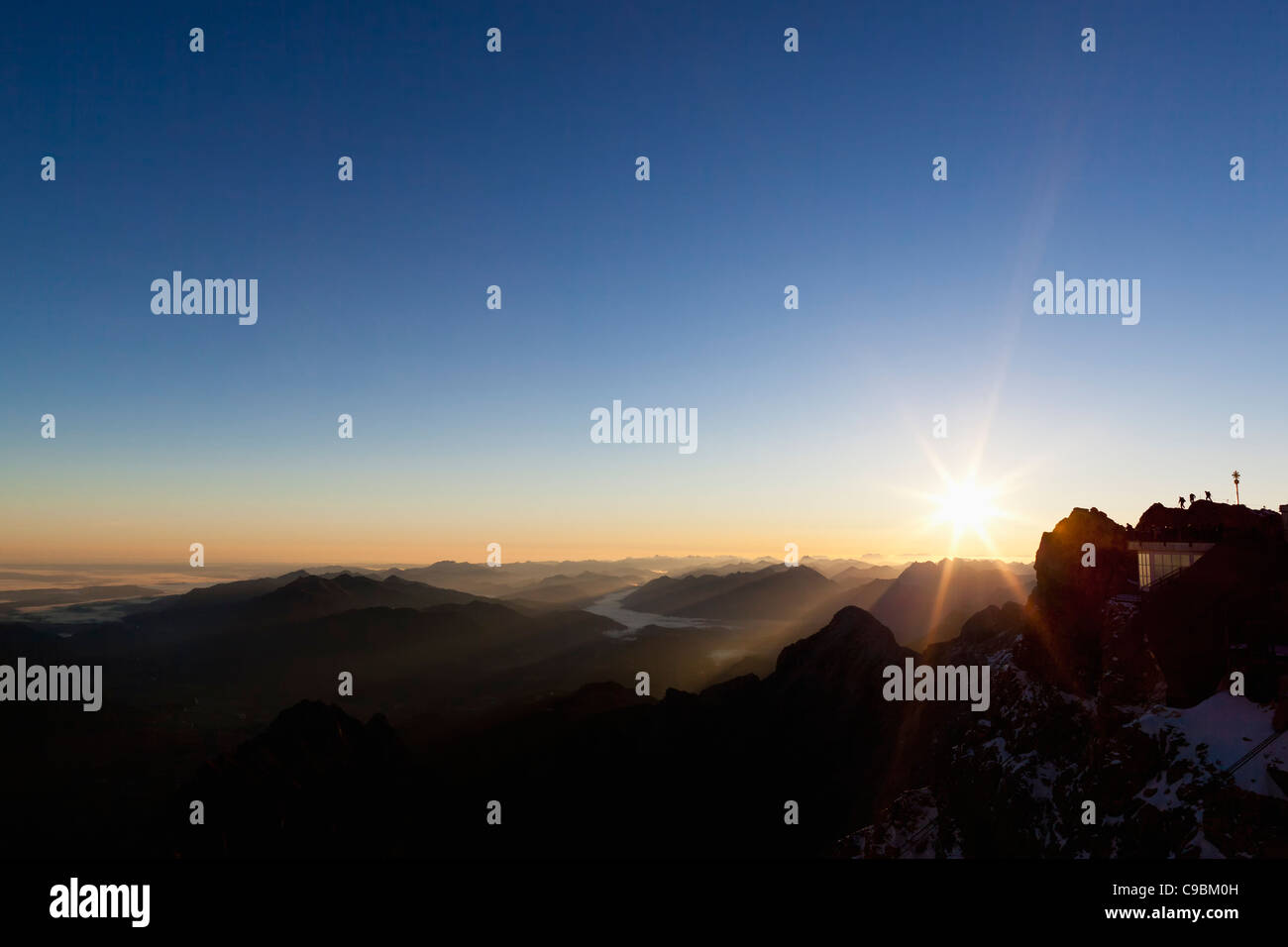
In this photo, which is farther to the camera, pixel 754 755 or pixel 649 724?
pixel 649 724

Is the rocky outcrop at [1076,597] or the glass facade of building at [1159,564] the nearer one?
the glass facade of building at [1159,564]

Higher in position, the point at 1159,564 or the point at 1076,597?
the point at 1159,564

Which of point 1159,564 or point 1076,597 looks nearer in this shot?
point 1159,564

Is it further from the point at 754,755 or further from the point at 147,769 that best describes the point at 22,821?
the point at 754,755

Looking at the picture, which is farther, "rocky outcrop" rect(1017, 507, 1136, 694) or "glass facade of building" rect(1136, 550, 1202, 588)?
"rocky outcrop" rect(1017, 507, 1136, 694)
